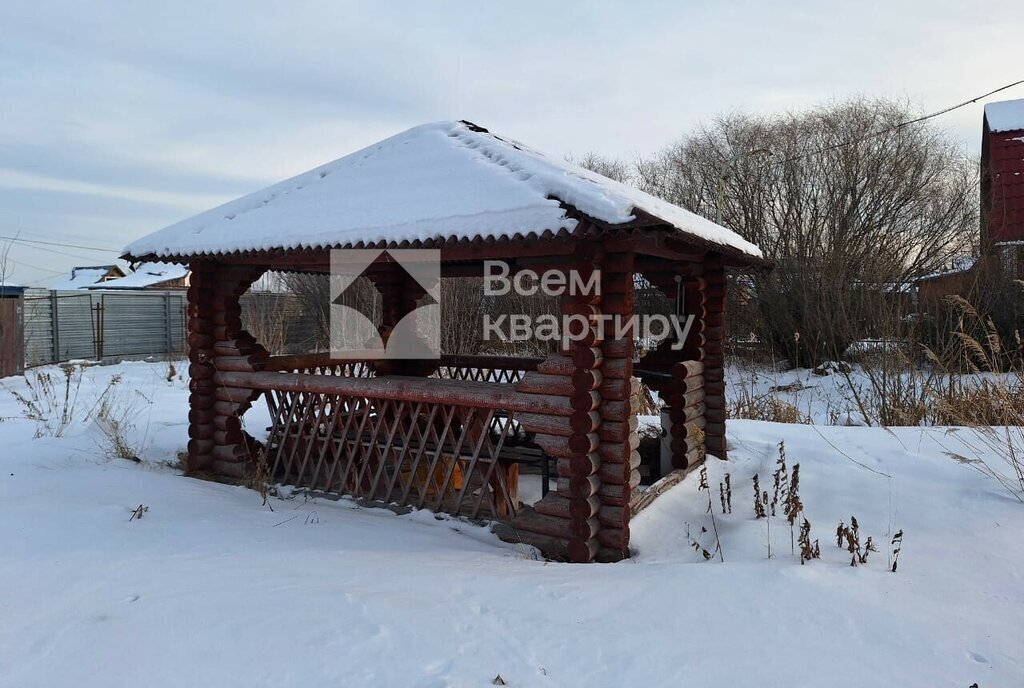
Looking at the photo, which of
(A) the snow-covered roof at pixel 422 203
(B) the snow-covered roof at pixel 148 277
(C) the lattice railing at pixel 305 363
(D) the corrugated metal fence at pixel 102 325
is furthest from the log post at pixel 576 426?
(B) the snow-covered roof at pixel 148 277

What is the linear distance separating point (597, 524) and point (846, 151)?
15.1 meters

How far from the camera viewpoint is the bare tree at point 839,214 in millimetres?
13789

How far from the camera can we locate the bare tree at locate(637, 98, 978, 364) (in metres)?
13.8

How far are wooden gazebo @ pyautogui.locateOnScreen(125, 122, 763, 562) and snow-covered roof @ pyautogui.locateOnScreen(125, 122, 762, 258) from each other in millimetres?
18

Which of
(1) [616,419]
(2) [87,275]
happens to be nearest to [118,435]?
(1) [616,419]

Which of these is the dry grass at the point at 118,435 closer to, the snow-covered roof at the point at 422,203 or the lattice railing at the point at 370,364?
the lattice railing at the point at 370,364

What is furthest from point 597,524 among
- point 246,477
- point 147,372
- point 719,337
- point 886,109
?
point 886,109

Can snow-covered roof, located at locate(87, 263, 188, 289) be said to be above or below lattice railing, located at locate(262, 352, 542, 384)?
above

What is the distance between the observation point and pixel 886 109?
53.4 feet

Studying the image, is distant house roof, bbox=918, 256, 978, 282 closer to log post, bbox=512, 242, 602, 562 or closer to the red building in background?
the red building in background

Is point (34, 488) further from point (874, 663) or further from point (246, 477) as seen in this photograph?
point (874, 663)

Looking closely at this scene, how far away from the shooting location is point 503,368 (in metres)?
7.68

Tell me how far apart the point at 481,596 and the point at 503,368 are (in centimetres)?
453

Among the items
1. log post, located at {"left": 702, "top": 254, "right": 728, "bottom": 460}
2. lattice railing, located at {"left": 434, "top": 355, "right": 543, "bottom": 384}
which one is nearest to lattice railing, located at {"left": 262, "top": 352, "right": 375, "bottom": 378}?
lattice railing, located at {"left": 434, "top": 355, "right": 543, "bottom": 384}
